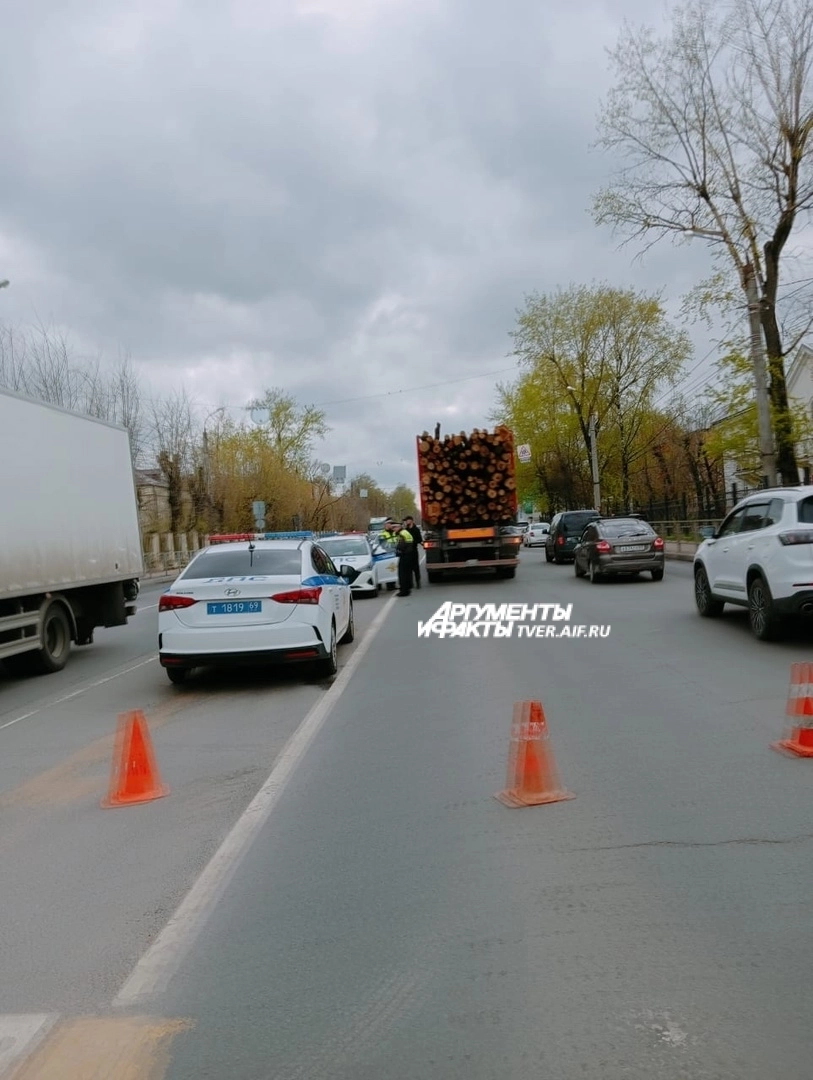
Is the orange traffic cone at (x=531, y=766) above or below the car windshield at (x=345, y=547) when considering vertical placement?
below

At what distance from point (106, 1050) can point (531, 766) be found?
3.09 meters

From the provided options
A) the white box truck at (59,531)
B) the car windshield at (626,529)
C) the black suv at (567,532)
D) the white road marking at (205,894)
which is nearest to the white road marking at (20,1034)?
the white road marking at (205,894)

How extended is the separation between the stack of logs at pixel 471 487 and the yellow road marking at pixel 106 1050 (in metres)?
21.0

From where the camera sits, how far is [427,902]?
424cm

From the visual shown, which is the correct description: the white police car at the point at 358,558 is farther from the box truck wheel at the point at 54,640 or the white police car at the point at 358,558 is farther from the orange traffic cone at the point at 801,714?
the orange traffic cone at the point at 801,714

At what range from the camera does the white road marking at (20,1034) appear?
3145mm

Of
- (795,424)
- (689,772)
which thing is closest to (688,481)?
(795,424)

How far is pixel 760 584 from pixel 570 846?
Answer: 792 centimetres

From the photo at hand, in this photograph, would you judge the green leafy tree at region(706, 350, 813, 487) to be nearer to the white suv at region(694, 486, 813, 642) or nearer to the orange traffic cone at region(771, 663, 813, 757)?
the white suv at region(694, 486, 813, 642)

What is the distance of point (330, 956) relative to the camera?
148 inches

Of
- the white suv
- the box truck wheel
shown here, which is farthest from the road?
the box truck wheel

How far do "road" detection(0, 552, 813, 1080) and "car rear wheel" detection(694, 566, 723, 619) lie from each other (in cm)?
590

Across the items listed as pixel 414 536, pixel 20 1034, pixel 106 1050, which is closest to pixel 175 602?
pixel 20 1034

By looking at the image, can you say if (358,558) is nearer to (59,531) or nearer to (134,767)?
(59,531)
